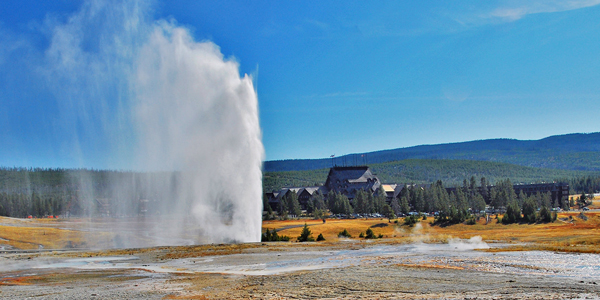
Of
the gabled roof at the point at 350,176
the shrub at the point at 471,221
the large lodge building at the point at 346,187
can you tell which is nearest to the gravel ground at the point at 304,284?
the shrub at the point at 471,221

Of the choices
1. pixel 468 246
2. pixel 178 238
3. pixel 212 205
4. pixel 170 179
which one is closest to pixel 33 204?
pixel 170 179

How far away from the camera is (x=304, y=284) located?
23.4 meters

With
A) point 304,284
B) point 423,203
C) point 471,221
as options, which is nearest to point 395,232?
point 471,221

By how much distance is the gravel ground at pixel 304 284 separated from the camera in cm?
2011

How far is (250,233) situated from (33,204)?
88.0 m

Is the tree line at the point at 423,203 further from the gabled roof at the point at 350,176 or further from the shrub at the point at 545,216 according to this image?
the gabled roof at the point at 350,176

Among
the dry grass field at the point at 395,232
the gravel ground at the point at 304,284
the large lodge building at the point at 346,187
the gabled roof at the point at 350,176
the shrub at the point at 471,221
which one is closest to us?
the gravel ground at the point at 304,284

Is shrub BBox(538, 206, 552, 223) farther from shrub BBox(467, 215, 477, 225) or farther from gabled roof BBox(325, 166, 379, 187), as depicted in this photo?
gabled roof BBox(325, 166, 379, 187)

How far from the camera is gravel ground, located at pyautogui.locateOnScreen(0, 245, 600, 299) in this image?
792 inches

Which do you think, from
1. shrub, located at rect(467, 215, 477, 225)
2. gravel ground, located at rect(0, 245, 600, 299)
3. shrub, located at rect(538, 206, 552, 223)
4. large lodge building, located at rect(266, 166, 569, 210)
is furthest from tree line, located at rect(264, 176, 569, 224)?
gravel ground, located at rect(0, 245, 600, 299)

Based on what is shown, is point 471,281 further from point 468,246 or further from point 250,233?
point 250,233

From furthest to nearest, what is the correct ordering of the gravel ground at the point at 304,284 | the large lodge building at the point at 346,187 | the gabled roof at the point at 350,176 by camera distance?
the gabled roof at the point at 350,176
the large lodge building at the point at 346,187
the gravel ground at the point at 304,284

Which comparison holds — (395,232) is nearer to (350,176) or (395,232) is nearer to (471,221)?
(471,221)

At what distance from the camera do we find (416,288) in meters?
21.5
